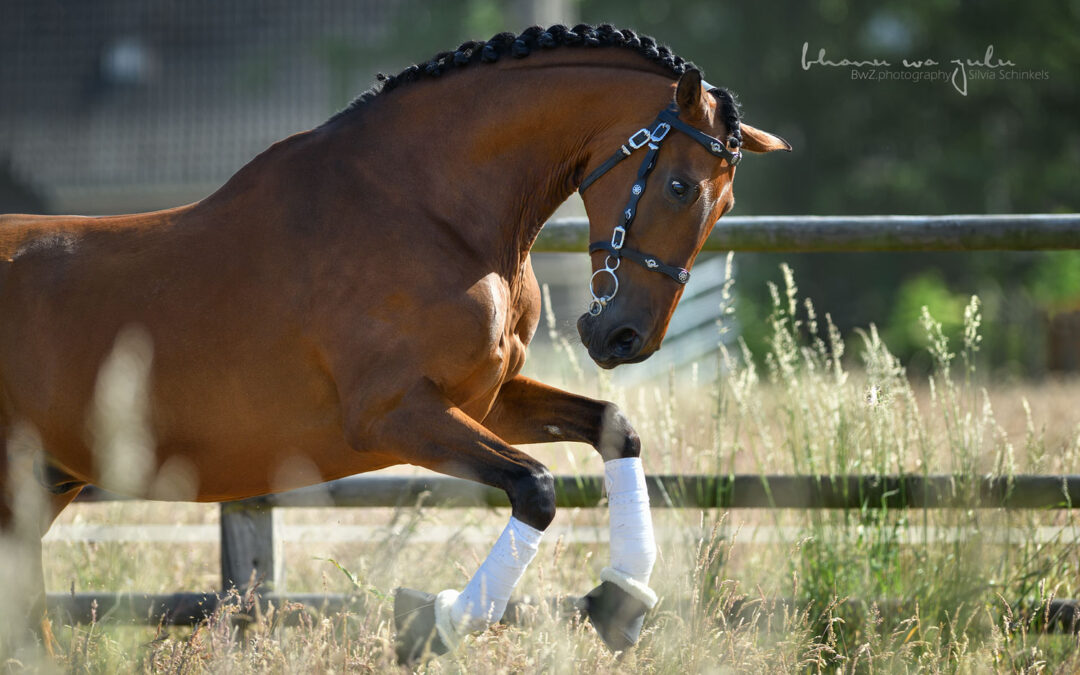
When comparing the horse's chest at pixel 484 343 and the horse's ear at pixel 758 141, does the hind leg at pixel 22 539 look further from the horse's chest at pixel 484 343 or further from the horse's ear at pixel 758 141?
the horse's ear at pixel 758 141

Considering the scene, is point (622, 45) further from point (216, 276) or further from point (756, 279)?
point (756, 279)

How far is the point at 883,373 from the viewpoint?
4.20 metres

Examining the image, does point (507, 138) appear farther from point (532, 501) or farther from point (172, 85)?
point (172, 85)

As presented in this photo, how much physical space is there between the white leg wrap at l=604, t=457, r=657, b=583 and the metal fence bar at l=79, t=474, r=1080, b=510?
85cm

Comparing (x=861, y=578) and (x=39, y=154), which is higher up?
(x=39, y=154)

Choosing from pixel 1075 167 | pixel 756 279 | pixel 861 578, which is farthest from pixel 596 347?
pixel 1075 167

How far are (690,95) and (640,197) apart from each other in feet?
1.05

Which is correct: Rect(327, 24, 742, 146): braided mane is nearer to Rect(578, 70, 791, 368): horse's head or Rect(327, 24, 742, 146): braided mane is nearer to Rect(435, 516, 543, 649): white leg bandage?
Rect(578, 70, 791, 368): horse's head

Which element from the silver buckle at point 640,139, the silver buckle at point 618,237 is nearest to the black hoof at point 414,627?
the silver buckle at point 618,237

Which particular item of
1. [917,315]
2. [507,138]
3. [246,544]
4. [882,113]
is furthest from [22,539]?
[882,113]

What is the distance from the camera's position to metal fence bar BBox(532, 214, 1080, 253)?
13.2 ft

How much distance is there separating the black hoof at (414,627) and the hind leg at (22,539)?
127 cm

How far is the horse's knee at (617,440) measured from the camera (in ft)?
10.5

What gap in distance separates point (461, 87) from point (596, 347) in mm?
946
